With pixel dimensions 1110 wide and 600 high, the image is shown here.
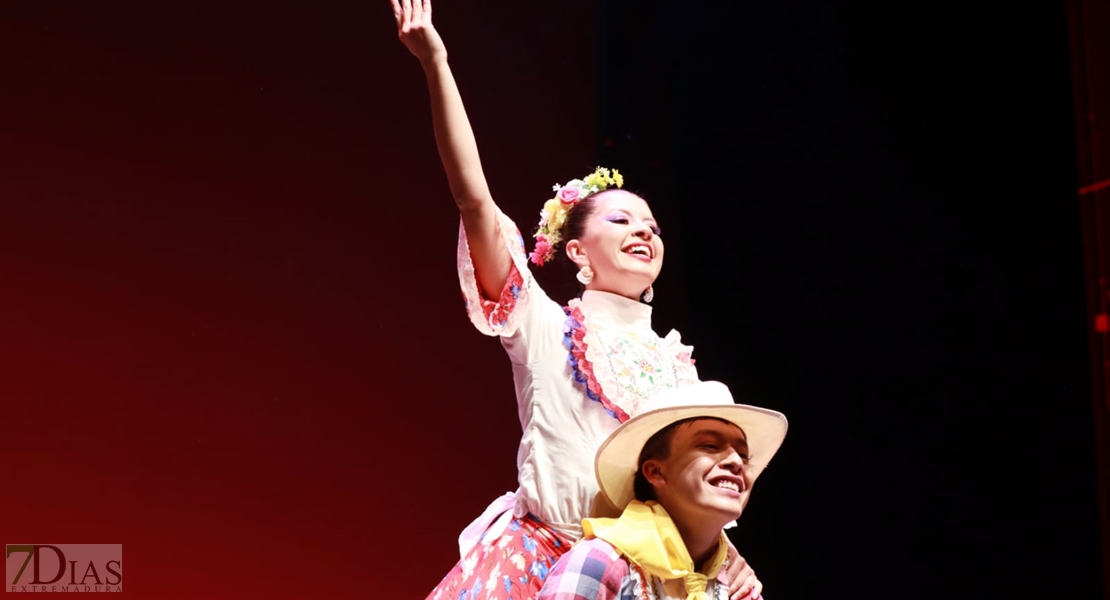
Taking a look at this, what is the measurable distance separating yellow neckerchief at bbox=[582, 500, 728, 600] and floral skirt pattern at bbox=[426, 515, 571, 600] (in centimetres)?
20

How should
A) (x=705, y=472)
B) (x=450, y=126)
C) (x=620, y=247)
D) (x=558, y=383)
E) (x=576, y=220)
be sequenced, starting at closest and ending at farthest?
(x=705, y=472) < (x=450, y=126) < (x=558, y=383) < (x=620, y=247) < (x=576, y=220)

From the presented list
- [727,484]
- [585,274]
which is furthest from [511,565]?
[585,274]

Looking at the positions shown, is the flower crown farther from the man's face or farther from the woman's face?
the man's face

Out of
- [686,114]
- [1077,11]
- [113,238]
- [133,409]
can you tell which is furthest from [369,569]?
[1077,11]

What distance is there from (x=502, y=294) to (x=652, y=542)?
20.6 inches

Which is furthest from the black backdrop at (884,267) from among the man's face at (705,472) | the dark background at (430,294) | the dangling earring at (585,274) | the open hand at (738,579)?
the man's face at (705,472)

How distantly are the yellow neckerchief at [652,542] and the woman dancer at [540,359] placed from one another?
152 millimetres

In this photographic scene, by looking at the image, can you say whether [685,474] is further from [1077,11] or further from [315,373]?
[1077,11]

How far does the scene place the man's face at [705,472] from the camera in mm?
1770

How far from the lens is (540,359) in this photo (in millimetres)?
2076

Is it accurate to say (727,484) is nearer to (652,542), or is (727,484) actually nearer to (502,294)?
(652,542)

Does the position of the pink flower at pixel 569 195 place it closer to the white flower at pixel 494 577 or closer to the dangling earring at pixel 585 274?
the dangling earring at pixel 585 274

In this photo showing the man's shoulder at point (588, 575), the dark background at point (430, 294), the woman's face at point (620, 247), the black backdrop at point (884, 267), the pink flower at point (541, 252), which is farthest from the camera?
the black backdrop at point (884, 267)

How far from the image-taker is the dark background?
2.77 m
